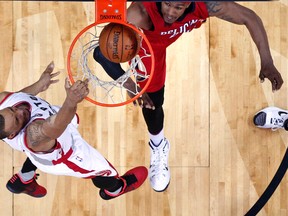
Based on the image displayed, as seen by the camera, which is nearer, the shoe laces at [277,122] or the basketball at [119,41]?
the basketball at [119,41]

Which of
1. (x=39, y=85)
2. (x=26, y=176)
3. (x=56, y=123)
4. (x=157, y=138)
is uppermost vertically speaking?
(x=39, y=85)

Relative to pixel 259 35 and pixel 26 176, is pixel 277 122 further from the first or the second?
pixel 26 176

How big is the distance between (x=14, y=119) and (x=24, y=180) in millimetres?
989

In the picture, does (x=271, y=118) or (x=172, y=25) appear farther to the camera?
(x=271, y=118)

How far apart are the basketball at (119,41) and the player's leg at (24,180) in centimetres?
126

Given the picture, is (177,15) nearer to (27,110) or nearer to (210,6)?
(210,6)

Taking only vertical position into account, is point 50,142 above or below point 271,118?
below

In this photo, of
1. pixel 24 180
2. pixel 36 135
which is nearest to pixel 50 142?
pixel 36 135

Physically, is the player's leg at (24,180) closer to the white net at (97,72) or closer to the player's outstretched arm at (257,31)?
the white net at (97,72)

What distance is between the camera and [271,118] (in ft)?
11.9

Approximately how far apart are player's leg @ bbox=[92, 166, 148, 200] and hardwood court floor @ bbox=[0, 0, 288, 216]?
0.67 ft

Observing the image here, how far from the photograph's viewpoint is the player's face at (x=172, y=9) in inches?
97.1

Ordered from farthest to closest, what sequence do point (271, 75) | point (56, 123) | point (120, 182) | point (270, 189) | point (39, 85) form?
point (270, 189) < point (120, 182) < point (39, 85) < point (271, 75) < point (56, 123)

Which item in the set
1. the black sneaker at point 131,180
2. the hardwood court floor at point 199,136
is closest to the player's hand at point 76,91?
the black sneaker at point 131,180
